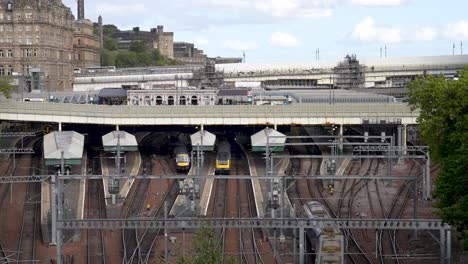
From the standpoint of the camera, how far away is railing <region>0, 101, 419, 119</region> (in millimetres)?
56781

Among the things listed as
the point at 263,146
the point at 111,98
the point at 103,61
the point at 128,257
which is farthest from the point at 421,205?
the point at 103,61

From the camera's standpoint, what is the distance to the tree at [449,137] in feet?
91.4

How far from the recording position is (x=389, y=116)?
186 ft

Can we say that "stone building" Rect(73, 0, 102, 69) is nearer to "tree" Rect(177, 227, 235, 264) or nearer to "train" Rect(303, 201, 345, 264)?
"train" Rect(303, 201, 345, 264)

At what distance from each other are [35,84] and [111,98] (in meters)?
12.5

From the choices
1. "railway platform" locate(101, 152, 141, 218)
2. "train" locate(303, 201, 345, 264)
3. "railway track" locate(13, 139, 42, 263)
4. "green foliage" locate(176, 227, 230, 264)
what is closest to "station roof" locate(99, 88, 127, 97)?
"railway platform" locate(101, 152, 141, 218)

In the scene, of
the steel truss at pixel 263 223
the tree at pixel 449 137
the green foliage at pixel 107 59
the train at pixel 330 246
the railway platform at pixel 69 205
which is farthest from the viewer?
the green foliage at pixel 107 59

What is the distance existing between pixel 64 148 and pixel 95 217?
301 inches

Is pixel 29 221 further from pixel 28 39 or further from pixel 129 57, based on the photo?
pixel 129 57

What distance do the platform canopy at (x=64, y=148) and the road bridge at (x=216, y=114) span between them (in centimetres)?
288

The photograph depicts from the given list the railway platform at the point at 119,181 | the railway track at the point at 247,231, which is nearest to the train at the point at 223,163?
Result: the railway track at the point at 247,231

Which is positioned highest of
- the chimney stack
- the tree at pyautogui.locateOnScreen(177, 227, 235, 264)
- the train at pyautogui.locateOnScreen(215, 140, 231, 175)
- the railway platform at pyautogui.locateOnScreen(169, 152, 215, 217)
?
the chimney stack

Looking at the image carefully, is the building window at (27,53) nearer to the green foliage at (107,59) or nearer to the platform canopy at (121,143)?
the platform canopy at (121,143)

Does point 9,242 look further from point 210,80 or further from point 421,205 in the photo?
point 210,80
